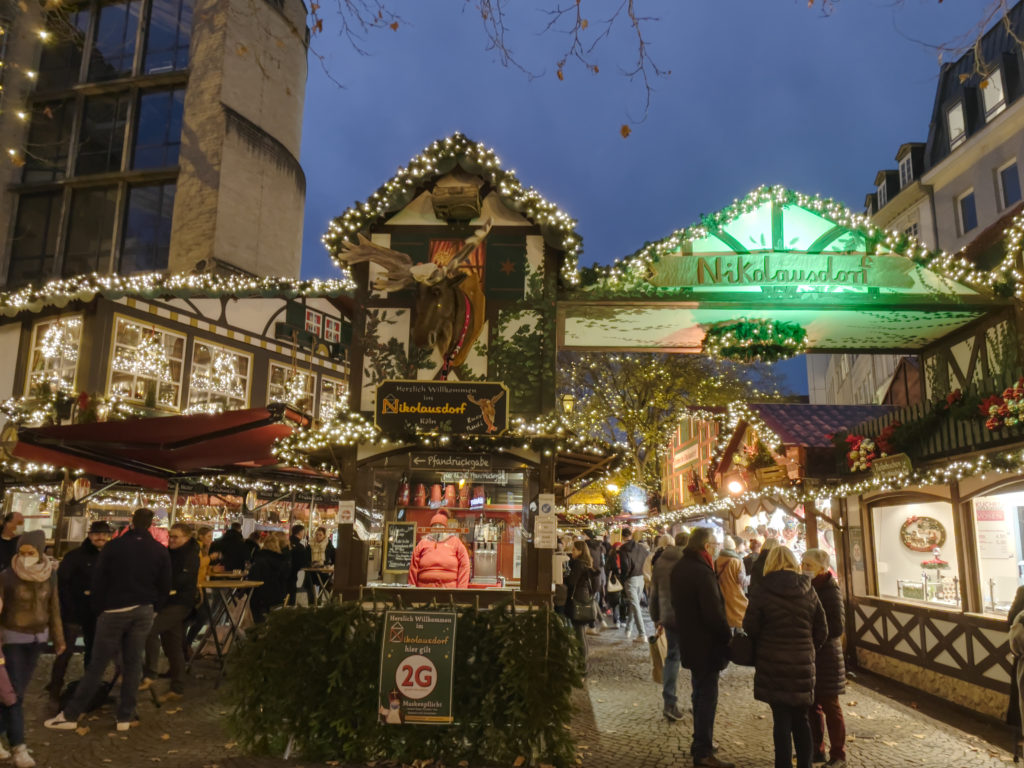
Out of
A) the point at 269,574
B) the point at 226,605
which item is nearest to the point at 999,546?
the point at 269,574

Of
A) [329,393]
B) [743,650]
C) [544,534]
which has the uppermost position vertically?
[329,393]

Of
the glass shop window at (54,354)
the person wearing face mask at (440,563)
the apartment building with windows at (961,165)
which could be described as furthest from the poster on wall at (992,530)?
the glass shop window at (54,354)

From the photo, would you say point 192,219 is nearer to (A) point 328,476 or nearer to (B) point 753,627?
(A) point 328,476

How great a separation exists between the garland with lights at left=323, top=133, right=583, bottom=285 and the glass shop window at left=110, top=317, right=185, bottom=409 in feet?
28.8

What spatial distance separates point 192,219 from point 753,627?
837 inches

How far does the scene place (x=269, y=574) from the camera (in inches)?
412

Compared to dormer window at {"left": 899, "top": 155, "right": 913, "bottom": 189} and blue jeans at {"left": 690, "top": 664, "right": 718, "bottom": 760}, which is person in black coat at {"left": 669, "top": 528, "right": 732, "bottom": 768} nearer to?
blue jeans at {"left": 690, "top": 664, "right": 718, "bottom": 760}

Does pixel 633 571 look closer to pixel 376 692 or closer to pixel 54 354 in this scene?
pixel 376 692

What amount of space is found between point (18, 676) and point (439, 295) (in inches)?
218

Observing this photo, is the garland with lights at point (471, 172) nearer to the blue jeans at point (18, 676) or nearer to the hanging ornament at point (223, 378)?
the blue jeans at point (18, 676)

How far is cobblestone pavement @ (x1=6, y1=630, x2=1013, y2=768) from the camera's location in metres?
6.21

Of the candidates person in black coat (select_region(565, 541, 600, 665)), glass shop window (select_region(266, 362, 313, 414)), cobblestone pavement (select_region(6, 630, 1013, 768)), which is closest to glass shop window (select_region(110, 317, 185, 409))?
glass shop window (select_region(266, 362, 313, 414))

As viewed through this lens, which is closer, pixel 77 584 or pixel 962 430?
pixel 77 584

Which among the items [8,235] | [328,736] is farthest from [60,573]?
[8,235]
